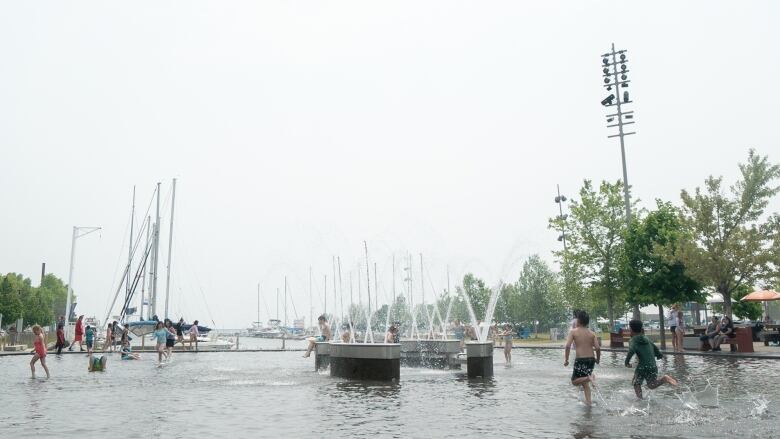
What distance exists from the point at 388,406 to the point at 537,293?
73673 mm

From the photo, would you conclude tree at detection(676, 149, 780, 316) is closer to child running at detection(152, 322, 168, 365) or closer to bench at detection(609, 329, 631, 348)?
bench at detection(609, 329, 631, 348)

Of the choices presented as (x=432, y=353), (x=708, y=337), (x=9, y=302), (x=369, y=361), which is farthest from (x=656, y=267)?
(x=9, y=302)

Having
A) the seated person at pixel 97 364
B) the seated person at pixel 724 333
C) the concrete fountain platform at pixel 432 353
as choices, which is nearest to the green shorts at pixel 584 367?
the concrete fountain platform at pixel 432 353

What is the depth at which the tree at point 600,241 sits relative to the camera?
4212cm

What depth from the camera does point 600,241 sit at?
4259 cm

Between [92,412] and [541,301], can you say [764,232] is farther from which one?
[541,301]

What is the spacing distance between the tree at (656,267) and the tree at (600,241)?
11.1ft

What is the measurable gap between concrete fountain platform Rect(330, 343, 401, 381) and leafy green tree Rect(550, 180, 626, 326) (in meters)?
26.5

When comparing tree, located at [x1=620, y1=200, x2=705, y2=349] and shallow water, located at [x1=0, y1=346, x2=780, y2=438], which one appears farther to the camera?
tree, located at [x1=620, y1=200, x2=705, y2=349]

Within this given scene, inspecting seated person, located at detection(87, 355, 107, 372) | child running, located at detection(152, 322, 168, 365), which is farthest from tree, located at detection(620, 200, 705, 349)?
seated person, located at detection(87, 355, 107, 372)

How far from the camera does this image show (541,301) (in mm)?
84000

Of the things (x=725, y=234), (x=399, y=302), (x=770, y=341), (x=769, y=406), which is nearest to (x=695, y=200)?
(x=725, y=234)

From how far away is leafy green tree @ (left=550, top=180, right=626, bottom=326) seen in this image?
1658 inches

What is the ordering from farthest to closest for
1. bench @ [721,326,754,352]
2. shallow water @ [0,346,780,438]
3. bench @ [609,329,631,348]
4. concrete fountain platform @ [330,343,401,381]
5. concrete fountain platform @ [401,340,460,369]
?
bench @ [609,329,631,348] < bench @ [721,326,754,352] < concrete fountain platform @ [401,340,460,369] < concrete fountain platform @ [330,343,401,381] < shallow water @ [0,346,780,438]
